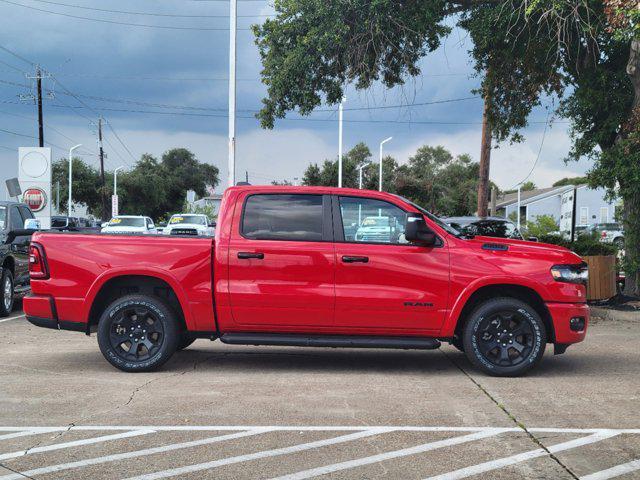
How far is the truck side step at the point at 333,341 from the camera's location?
7.59m

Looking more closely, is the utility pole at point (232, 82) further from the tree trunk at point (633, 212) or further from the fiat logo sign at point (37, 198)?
the tree trunk at point (633, 212)

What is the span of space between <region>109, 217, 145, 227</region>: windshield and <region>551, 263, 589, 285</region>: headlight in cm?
2936

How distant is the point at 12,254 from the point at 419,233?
346 inches

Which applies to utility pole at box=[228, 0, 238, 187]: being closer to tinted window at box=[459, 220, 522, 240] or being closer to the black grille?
the black grille

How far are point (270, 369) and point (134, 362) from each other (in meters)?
1.45

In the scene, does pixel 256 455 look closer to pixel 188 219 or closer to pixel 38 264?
pixel 38 264

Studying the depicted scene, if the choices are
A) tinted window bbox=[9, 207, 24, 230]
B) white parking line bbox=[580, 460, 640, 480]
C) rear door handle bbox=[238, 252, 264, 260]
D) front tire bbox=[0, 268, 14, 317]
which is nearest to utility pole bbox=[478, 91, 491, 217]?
tinted window bbox=[9, 207, 24, 230]

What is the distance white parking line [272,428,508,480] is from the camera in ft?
14.8

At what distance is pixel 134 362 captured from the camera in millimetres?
7812

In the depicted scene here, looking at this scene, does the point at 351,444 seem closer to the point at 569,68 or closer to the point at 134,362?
the point at 134,362

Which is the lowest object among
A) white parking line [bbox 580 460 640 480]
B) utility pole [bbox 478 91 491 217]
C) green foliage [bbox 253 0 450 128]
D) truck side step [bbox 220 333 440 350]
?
white parking line [bbox 580 460 640 480]

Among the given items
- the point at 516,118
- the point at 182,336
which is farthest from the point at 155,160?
the point at 182,336

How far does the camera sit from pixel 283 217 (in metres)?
7.85

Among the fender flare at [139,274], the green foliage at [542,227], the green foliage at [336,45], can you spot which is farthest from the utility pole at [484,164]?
the fender flare at [139,274]
